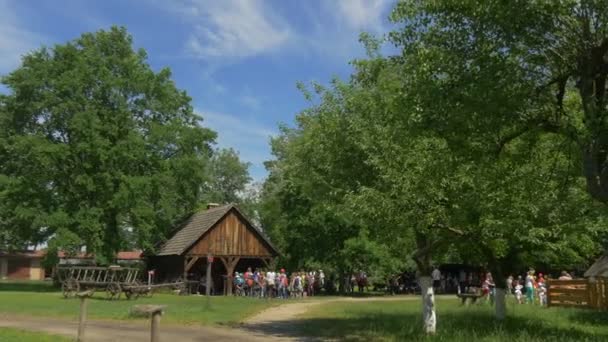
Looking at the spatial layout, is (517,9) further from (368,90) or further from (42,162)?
(42,162)

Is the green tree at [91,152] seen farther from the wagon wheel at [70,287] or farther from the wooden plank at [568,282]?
the wooden plank at [568,282]

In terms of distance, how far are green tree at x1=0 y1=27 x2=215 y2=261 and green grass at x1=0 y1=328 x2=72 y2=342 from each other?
24.1 meters

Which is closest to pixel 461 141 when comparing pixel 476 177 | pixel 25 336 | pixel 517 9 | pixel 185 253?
pixel 476 177

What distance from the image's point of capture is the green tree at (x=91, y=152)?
40594mm

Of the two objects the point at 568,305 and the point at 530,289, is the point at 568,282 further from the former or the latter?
the point at 530,289

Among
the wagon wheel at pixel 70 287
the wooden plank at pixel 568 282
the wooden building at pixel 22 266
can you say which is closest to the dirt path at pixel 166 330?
the wagon wheel at pixel 70 287

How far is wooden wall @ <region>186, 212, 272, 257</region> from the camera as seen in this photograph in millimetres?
40875

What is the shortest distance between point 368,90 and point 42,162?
27257 mm

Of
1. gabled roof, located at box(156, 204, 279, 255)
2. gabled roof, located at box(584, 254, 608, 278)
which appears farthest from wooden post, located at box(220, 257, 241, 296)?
gabled roof, located at box(584, 254, 608, 278)

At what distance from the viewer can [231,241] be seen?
41.7m


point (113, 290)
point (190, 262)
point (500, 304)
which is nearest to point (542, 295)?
point (500, 304)

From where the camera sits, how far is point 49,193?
137 ft

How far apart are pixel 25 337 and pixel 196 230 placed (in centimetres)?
2676

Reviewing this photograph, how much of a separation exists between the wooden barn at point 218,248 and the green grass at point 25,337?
2368 centimetres
